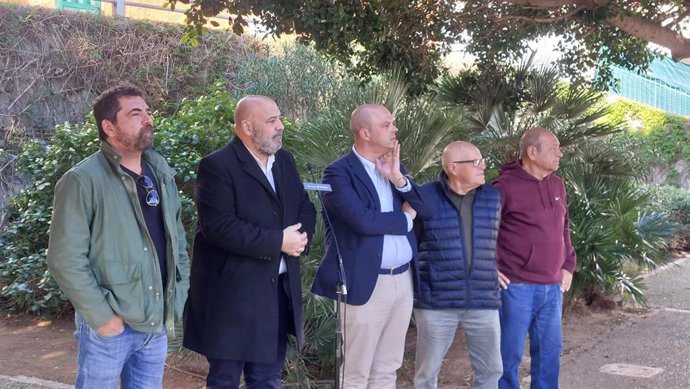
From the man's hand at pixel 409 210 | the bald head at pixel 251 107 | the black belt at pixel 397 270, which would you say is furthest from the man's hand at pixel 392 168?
the bald head at pixel 251 107

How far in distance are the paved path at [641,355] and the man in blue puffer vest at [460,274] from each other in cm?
159

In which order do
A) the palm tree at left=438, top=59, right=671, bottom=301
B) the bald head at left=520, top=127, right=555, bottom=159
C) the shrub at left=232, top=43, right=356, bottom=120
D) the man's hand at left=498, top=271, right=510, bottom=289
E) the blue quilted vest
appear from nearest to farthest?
the blue quilted vest, the man's hand at left=498, top=271, right=510, bottom=289, the bald head at left=520, top=127, right=555, bottom=159, the palm tree at left=438, top=59, right=671, bottom=301, the shrub at left=232, top=43, right=356, bottom=120

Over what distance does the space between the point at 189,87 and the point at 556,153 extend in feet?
28.8

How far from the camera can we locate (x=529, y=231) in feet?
16.9

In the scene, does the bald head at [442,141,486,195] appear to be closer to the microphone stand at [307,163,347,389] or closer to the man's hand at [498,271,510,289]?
the man's hand at [498,271,510,289]

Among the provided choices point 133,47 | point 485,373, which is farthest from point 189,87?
point 485,373

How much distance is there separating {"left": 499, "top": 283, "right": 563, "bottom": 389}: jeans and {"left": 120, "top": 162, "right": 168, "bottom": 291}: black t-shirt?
2.32m

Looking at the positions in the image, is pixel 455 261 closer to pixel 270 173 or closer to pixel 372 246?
pixel 372 246

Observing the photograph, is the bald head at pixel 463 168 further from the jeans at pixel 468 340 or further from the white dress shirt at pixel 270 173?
the white dress shirt at pixel 270 173

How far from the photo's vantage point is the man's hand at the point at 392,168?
448 centimetres

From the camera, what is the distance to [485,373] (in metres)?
4.91

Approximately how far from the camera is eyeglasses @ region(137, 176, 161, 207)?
12.4 ft

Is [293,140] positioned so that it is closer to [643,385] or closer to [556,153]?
[556,153]

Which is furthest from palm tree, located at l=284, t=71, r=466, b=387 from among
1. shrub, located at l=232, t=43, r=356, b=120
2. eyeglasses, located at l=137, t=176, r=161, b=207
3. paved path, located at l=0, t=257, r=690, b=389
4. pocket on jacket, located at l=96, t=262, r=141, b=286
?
shrub, located at l=232, t=43, r=356, b=120
